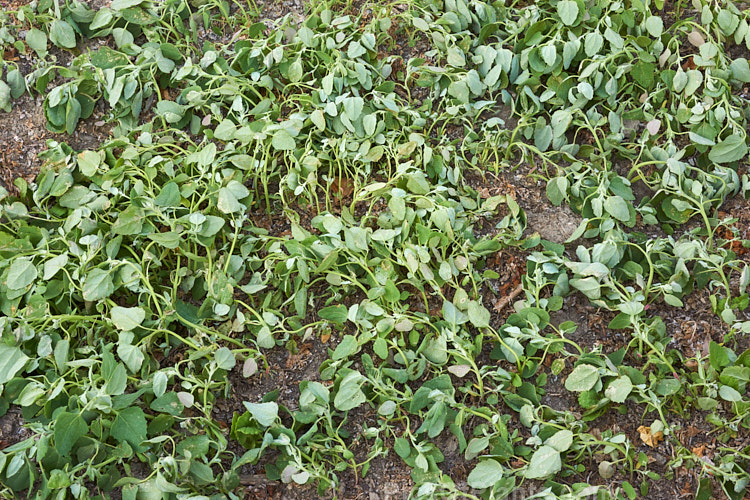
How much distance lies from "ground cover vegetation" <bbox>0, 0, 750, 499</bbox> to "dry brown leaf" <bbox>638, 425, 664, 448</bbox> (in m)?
0.02

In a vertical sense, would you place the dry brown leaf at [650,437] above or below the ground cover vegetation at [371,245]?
below

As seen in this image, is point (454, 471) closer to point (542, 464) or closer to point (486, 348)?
point (542, 464)

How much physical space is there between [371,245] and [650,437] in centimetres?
103

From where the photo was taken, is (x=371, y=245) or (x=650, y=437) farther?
(x=371, y=245)

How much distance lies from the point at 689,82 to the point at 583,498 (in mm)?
1562

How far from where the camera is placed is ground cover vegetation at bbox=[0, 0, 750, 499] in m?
1.75

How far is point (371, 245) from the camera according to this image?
6.73 feet

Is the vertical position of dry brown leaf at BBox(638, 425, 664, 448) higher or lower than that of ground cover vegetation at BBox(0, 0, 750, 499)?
lower

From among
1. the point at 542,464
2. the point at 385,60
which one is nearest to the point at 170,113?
the point at 385,60

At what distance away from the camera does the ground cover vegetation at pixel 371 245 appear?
175cm

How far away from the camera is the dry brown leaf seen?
1.83 m

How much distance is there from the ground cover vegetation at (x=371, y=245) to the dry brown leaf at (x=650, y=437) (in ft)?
A: 0.06

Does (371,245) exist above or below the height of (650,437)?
above

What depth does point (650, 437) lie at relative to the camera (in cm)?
183
